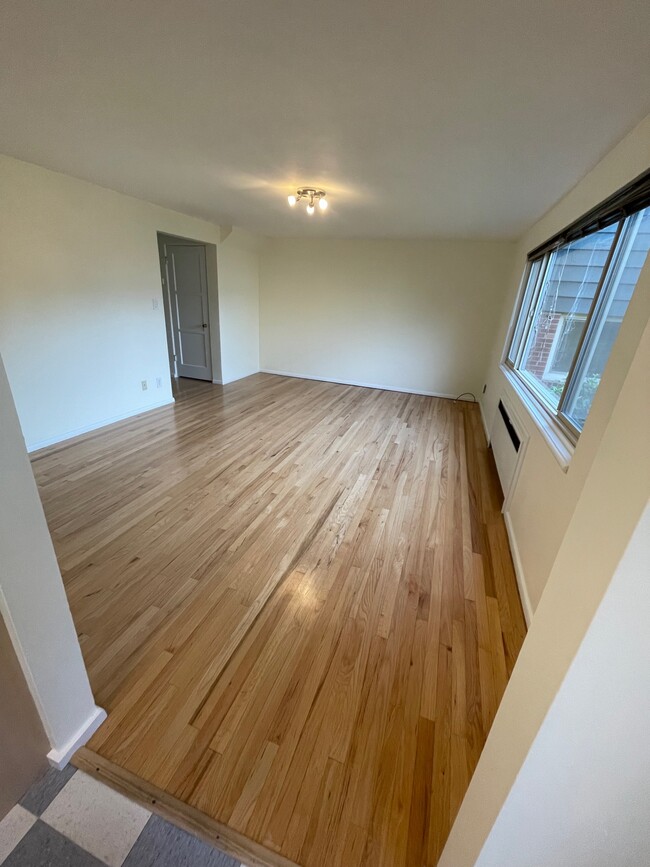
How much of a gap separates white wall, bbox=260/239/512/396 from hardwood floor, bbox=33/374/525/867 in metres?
2.73

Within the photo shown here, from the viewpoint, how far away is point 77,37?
4.08 feet

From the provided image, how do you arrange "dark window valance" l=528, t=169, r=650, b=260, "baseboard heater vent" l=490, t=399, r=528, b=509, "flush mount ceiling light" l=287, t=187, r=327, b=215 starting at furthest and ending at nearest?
"flush mount ceiling light" l=287, t=187, r=327, b=215
"baseboard heater vent" l=490, t=399, r=528, b=509
"dark window valance" l=528, t=169, r=650, b=260

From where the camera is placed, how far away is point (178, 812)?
1002mm

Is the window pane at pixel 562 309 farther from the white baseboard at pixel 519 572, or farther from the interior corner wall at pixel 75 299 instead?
the interior corner wall at pixel 75 299

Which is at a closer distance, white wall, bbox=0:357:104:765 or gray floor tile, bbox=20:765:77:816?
white wall, bbox=0:357:104:765

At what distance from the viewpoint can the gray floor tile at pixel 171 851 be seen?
912 mm

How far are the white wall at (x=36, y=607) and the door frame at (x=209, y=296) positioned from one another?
13.9 feet

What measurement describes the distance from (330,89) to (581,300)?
76.3 inches

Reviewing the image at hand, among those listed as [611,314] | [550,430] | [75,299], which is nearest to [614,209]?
[611,314]

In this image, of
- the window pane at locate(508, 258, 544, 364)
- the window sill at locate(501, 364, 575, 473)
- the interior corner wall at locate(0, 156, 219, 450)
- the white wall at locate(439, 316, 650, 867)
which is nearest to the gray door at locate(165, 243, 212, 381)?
the interior corner wall at locate(0, 156, 219, 450)

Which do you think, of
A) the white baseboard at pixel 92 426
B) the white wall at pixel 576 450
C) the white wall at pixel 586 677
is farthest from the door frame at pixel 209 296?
the white wall at pixel 586 677

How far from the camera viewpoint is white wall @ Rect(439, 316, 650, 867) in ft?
1.43

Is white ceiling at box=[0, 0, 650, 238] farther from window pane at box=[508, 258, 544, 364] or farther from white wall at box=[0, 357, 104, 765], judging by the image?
white wall at box=[0, 357, 104, 765]

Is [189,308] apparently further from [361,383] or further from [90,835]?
[90,835]
